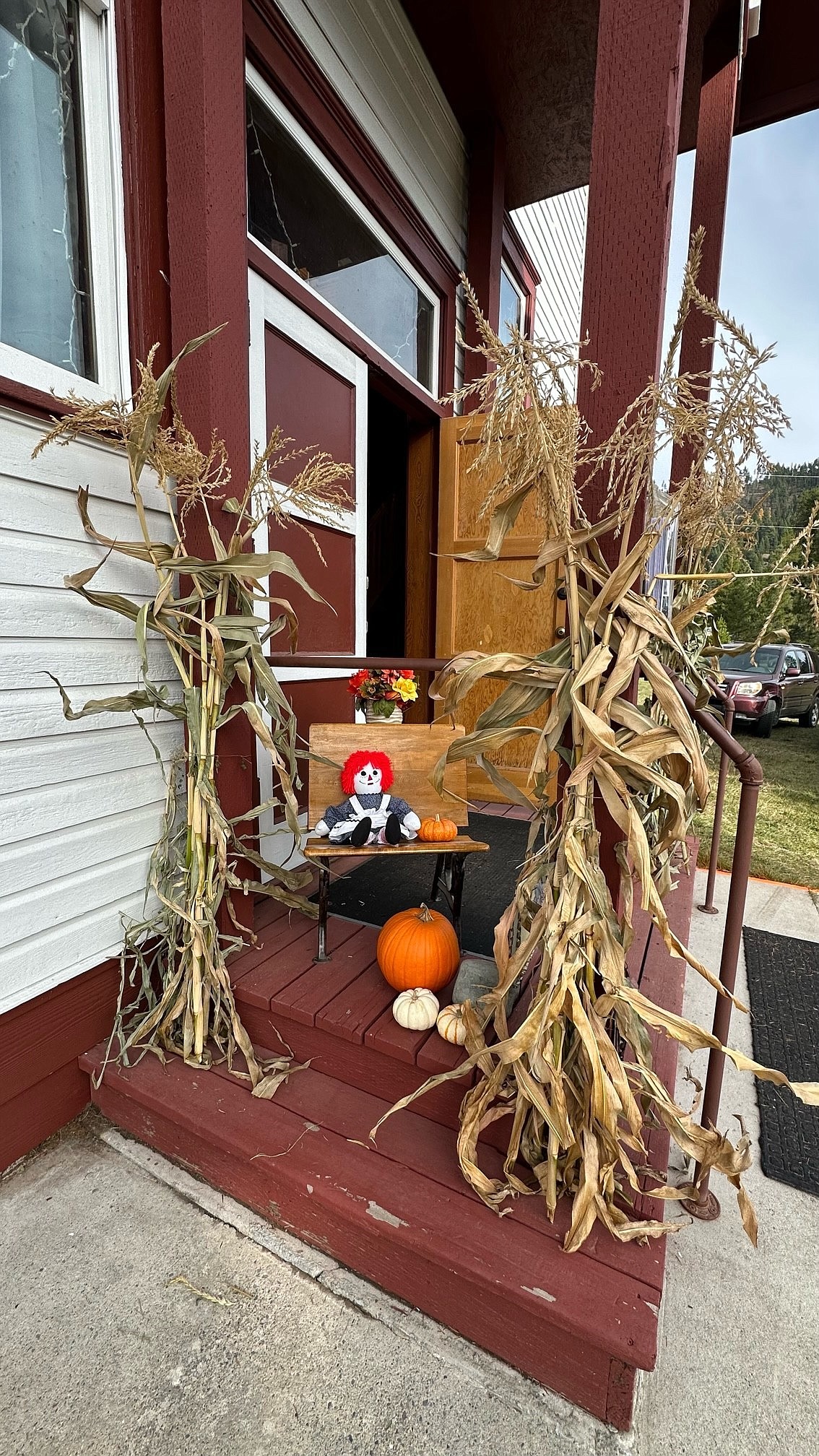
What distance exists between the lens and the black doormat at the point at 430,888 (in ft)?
6.97

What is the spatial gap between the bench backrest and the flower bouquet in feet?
2.65

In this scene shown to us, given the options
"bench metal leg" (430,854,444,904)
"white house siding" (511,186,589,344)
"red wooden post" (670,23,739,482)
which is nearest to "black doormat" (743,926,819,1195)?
"bench metal leg" (430,854,444,904)

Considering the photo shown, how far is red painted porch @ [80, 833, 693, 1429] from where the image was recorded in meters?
1.03

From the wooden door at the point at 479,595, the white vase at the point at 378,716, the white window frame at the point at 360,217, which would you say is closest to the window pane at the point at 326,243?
the white window frame at the point at 360,217

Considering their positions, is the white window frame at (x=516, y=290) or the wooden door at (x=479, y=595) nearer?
the wooden door at (x=479, y=595)

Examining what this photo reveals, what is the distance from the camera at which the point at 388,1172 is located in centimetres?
126

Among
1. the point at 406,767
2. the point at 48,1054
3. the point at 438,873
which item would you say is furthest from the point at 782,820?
the point at 48,1054

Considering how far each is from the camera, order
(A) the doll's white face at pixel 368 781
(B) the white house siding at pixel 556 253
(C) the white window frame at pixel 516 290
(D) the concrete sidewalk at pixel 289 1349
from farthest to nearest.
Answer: (B) the white house siding at pixel 556 253
(C) the white window frame at pixel 516 290
(A) the doll's white face at pixel 368 781
(D) the concrete sidewalk at pixel 289 1349

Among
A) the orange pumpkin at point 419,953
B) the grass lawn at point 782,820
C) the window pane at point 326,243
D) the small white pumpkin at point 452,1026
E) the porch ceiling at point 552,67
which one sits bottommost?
the grass lawn at point 782,820

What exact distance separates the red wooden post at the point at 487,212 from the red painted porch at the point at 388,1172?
3657mm

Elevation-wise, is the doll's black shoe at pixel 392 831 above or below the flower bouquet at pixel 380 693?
below

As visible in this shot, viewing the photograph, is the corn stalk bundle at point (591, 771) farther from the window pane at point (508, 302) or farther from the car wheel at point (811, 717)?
the car wheel at point (811, 717)

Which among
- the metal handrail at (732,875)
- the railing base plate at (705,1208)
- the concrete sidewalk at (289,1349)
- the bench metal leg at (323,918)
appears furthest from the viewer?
the bench metal leg at (323,918)

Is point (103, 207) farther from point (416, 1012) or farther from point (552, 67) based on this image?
point (552, 67)
